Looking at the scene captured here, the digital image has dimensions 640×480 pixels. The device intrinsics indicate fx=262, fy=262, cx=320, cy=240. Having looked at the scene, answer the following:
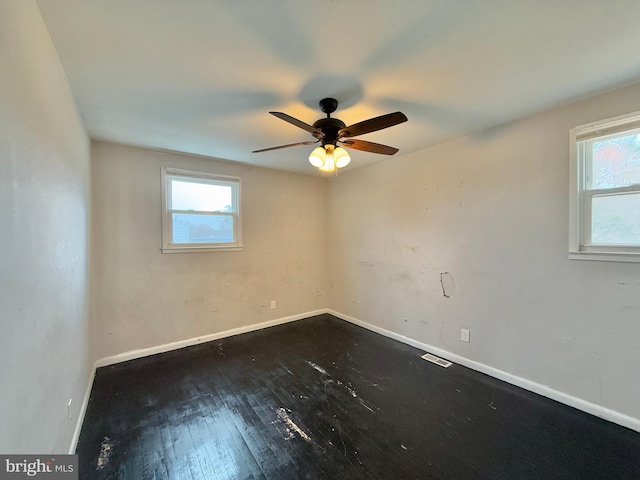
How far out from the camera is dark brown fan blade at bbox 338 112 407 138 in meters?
1.64

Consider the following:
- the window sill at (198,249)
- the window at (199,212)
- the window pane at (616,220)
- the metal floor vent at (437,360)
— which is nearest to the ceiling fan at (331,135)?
the window pane at (616,220)

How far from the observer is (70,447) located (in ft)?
5.26

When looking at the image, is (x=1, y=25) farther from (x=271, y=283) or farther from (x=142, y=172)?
(x=271, y=283)

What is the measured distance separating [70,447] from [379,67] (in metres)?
2.98

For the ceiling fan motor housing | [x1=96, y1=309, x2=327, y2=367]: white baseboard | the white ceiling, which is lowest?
[x1=96, y1=309, x2=327, y2=367]: white baseboard

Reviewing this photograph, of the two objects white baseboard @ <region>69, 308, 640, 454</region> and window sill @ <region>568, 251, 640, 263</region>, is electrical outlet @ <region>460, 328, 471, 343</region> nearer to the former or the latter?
white baseboard @ <region>69, 308, 640, 454</region>

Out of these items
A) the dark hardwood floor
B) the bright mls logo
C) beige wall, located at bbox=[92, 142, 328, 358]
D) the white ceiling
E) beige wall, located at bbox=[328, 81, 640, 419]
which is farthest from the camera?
beige wall, located at bbox=[92, 142, 328, 358]

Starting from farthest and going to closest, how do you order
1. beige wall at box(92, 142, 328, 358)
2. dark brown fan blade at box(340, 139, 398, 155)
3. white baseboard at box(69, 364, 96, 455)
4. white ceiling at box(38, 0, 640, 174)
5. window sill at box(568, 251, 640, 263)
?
1. beige wall at box(92, 142, 328, 358)
2. dark brown fan blade at box(340, 139, 398, 155)
3. window sill at box(568, 251, 640, 263)
4. white baseboard at box(69, 364, 96, 455)
5. white ceiling at box(38, 0, 640, 174)

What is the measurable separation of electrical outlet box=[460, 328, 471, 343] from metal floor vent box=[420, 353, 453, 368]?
1.00 ft

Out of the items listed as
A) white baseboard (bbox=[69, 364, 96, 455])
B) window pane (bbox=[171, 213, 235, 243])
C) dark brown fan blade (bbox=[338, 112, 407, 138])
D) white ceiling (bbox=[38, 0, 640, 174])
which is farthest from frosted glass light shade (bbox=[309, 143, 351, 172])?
white baseboard (bbox=[69, 364, 96, 455])

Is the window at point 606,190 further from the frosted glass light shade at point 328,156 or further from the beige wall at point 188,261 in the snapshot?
the beige wall at point 188,261

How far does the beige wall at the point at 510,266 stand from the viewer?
192 cm

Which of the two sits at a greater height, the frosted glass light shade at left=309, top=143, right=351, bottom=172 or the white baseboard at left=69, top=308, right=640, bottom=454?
the frosted glass light shade at left=309, top=143, right=351, bottom=172

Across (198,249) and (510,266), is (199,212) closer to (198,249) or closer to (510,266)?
(198,249)
